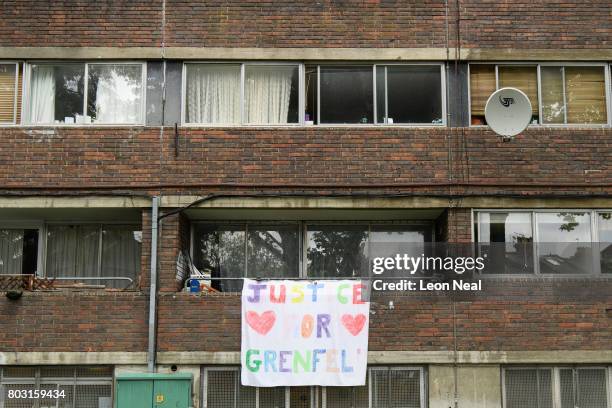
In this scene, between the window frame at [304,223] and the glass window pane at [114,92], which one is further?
the window frame at [304,223]

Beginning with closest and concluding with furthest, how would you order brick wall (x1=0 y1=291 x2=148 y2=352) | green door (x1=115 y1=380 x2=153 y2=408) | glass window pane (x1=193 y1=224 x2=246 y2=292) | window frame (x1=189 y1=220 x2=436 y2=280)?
1. green door (x1=115 y1=380 x2=153 y2=408)
2. brick wall (x1=0 y1=291 x2=148 y2=352)
3. glass window pane (x1=193 y1=224 x2=246 y2=292)
4. window frame (x1=189 y1=220 x2=436 y2=280)

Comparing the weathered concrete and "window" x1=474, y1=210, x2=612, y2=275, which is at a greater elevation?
"window" x1=474, y1=210, x2=612, y2=275

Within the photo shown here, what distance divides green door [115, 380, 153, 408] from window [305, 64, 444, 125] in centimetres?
511

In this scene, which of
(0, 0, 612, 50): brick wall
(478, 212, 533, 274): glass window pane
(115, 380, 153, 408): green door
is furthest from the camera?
(0, 0, 612, 50): brick wall

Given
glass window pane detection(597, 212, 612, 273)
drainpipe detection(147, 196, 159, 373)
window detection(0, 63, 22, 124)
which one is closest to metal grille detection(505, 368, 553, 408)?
glass window pane detection(597, 212, 612, 273)

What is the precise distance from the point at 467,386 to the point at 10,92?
8.96 m

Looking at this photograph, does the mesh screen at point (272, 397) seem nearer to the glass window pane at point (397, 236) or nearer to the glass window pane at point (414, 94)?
the glass window pane at point (397, 236)

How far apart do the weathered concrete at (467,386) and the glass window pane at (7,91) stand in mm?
8146

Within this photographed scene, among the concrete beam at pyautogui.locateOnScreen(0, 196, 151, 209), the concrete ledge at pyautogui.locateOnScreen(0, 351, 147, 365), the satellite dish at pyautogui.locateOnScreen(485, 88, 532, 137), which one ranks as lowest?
the concrete ledge at pyautogui.locateOnScreen(0, 351, 147, 365)

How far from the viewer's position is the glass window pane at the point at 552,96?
539 inches

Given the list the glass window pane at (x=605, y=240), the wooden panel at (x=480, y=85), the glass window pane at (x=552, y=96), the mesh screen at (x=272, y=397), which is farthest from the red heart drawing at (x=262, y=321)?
the glass window pane at (x=552, y=96)

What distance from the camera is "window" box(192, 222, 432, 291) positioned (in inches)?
553

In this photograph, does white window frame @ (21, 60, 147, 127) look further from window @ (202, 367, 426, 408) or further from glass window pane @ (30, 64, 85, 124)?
window @ (202, 367, 426, 408)

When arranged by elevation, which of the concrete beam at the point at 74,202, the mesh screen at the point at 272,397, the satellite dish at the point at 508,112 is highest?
the satellite dish at the point at 508,112
